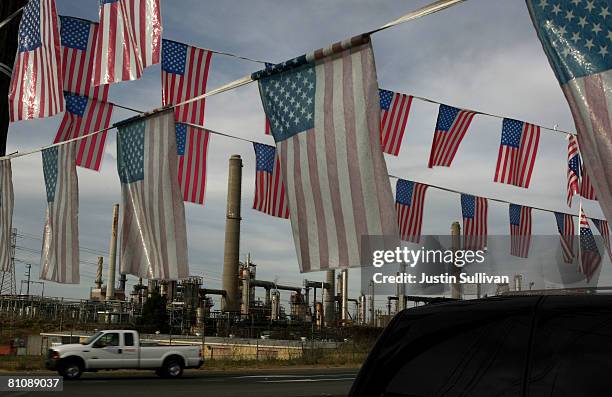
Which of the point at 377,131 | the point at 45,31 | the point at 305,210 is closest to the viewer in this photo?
the point at 377,131

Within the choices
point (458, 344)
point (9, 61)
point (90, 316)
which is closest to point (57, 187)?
point (9, 61)

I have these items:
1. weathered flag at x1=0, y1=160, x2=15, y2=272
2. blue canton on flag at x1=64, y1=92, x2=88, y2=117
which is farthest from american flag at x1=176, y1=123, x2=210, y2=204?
weathered flag at x1=0, y1=160, x2=15, y2=272

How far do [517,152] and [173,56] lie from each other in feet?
33.8

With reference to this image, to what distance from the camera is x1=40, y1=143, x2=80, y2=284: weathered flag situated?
11.8m

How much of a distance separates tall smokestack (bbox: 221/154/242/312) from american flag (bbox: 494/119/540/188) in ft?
130

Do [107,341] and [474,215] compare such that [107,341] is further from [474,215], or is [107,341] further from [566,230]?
[566,230]

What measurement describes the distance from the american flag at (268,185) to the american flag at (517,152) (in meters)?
6.65

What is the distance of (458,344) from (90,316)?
63700 millimetres

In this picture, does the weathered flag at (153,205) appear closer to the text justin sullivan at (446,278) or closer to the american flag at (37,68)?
the american flag at (37,68)

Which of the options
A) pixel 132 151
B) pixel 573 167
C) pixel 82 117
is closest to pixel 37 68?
pixel 132 151

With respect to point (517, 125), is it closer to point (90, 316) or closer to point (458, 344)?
point (458, 344)

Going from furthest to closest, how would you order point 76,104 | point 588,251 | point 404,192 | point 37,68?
point 588,251, point 404,192, point 76,104, point 37,68

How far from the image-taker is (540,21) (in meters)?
5.35

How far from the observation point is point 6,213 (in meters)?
13.2
